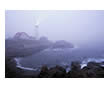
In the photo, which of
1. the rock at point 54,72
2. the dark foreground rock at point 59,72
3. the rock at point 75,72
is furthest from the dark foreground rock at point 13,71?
the rock at point 75,72

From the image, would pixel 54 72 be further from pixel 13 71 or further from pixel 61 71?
pixel 13 71

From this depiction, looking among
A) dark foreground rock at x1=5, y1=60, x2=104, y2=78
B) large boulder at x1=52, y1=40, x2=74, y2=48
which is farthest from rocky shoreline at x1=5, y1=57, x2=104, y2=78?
large boulder at x1=52, y1=40, x2=74, y2=48

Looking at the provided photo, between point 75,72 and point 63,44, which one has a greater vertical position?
point 63,44

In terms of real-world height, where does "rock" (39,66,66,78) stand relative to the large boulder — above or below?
below

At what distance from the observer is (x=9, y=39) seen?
7.51 feet

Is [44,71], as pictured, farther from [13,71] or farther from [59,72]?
[13,71]

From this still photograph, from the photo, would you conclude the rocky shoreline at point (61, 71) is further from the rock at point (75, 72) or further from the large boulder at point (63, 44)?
the large boulder at point (63, 44)

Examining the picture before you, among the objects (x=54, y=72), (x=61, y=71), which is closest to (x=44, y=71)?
(x=54, y=72)

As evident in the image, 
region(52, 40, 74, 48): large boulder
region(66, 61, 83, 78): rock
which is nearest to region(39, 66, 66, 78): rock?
region(66, 61, 83, 78): rock

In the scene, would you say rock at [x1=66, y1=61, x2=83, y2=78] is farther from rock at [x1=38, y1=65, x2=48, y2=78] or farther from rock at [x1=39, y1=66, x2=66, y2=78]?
rock at [x1=38, y1=65, x2=48, y2=78]

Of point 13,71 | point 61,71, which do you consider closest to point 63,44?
point 61,71
